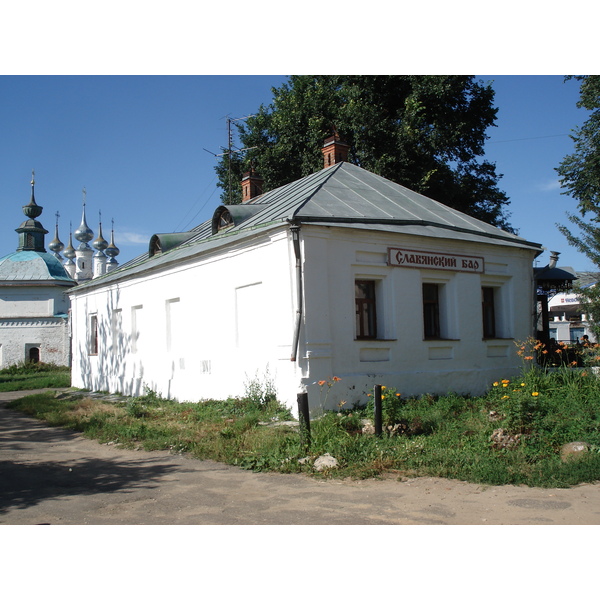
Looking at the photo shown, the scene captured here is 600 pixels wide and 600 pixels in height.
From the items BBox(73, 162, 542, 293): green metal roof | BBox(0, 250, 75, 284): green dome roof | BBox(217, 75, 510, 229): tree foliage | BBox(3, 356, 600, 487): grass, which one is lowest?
BBox(3, 356, 600, 487): grass

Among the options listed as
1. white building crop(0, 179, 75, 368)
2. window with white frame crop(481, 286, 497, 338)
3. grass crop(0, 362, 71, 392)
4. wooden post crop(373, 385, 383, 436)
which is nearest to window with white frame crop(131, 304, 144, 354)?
grass crop(0, 362, 71, 392)

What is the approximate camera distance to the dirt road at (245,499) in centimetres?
564

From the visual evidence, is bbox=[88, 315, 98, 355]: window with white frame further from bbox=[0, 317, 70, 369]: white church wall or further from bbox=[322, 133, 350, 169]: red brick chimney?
bbox=[0, 317, 70, 369]: white church wall

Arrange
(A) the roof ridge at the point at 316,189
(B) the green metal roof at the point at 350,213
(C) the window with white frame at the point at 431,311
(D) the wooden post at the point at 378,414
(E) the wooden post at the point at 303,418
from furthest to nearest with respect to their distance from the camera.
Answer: (C) the window with white frame at the point at 431,311 → (B) the green metal roof at the point at 350,213 → (A) the roof ridge at the point at 316,189 → (D) the wooden post at the point at 378,414 → (E) the wooden post at the point at 303,418

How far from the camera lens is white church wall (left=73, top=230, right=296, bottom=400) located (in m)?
11.7

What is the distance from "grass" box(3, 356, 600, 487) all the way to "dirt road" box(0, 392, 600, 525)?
11.6 inches

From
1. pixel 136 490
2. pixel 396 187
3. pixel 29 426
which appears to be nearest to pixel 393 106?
Answer: pixel 396 187

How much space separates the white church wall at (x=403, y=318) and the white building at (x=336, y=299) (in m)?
0.03

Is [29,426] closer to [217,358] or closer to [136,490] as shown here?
[217,358]

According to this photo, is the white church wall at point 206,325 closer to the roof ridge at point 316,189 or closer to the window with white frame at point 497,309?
the roof ridge at point 316,189

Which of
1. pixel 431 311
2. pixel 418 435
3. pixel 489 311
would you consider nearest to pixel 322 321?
pixel 418 435

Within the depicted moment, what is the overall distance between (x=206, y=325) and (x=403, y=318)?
4617 mm

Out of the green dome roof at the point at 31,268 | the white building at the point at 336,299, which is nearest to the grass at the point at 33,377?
the green dome roof at the point at 31,268

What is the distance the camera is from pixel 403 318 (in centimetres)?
1260
